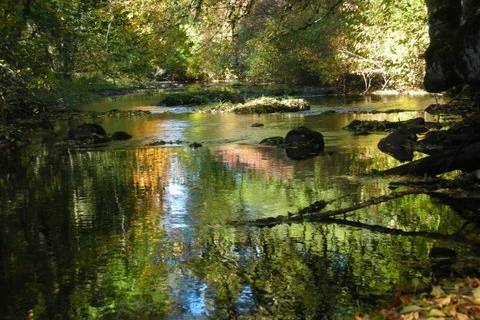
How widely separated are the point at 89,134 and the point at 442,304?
16913 mm

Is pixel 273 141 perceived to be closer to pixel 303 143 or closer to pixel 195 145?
pixel 303 143

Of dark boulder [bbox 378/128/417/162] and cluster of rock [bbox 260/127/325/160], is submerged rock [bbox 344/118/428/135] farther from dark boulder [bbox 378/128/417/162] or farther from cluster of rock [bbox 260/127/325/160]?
cluster of rock [bbox 260/127/325/160]

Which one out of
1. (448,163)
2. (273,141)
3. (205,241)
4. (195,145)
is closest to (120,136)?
(195,145)

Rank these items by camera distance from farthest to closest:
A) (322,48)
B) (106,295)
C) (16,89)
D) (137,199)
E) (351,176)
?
1. (322,48)
2. (16,89)
3. (351,176)
4. (137,199)
5. (106,295)

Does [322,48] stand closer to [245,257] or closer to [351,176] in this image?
[351,176]

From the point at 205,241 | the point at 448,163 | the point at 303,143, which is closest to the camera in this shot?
the point at 205,241

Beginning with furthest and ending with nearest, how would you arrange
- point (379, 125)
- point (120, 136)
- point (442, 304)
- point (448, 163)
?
point (379, 125) < point (120, 136) < point (448, 163) < point (442, 304)

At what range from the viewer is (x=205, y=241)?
8.20m

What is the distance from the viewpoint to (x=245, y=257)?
7410 mm

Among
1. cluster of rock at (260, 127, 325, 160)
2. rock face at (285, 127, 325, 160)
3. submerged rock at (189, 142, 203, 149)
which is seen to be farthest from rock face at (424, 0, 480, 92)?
submerged rock at (189, 142, 203, 149)

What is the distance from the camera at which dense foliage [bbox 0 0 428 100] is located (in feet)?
52.6

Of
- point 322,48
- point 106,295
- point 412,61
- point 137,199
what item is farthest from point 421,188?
point 322,48

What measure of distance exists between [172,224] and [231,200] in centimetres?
171

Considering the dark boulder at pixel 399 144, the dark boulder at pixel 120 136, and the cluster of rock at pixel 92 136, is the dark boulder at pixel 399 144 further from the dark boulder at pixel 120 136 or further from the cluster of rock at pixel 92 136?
the cluster of rock at pixel 92 136
